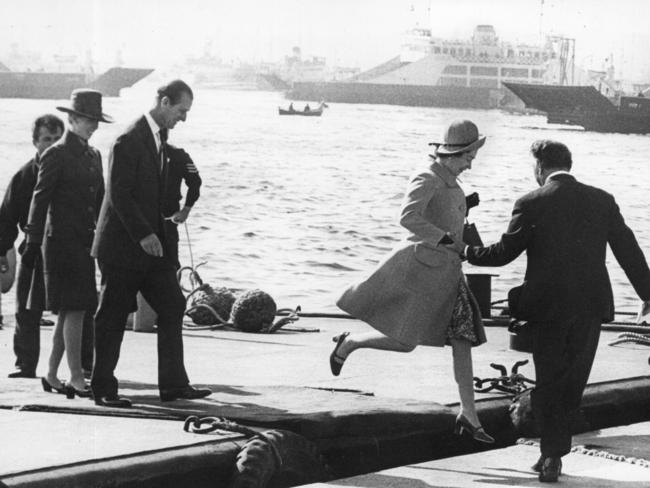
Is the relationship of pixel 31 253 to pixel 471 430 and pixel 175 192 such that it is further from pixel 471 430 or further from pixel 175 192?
pixel 471 430

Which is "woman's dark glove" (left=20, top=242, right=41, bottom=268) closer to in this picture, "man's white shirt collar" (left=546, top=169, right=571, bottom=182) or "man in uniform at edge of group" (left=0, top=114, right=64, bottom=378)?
"man in uniform at edge of group" (left=0, top=114, right=64, bottom=378)

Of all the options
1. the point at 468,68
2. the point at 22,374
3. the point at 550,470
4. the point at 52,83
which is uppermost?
the point at 550,470

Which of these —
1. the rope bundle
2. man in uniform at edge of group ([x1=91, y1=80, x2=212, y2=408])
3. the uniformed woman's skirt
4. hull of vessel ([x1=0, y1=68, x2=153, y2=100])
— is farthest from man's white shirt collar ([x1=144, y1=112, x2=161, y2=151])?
hull of vessel ([x1=0, y1=68, x2=153, y2=100])

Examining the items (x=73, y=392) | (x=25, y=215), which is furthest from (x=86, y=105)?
(x=73, y=392)

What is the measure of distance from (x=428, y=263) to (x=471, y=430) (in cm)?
73

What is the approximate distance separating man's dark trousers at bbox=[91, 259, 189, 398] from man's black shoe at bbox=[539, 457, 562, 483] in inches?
66.0

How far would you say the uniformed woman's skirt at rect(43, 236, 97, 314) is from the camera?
6.42 m

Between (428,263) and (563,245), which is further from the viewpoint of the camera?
(428,263)

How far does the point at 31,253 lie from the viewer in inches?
269

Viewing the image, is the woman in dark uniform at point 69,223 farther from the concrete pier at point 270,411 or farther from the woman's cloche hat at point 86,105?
the concrete pier at point 270,411

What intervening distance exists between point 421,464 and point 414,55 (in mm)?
119268

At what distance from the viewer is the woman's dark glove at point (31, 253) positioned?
22.1 ft

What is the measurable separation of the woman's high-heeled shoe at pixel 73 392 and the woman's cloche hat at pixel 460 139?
193 centimetres

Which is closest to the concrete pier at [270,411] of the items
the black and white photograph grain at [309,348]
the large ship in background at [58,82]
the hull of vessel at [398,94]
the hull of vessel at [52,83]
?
the black and white photograph grain at [309,348]
